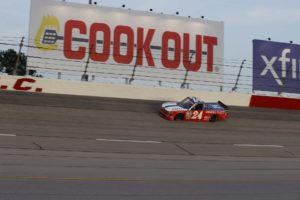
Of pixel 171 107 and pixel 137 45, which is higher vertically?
pixel 137 45

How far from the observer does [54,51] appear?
27.8 m

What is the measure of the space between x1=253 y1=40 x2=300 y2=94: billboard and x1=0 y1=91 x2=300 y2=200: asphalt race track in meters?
3.54

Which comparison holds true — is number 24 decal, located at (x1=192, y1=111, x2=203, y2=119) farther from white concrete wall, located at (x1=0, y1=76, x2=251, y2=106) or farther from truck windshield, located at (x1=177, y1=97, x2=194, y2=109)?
white concrete wall, located at (x1=0, y1=76, x2=251, y2=106)

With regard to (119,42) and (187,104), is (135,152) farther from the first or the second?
(119,42)

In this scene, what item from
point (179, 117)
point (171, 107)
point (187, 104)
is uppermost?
point (187, 104)

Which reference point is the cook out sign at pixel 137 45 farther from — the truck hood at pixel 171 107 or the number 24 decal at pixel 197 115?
the number 24 decal at pixel 197 115

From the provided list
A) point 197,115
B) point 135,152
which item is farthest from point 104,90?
point 135,152

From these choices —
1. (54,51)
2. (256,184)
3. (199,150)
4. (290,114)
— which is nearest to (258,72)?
(290,114)

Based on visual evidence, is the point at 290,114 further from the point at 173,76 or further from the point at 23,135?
the point at 23,135

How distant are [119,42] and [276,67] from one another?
31.7 feet

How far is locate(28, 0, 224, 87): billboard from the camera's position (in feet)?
91.5

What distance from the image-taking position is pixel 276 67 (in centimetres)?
3089

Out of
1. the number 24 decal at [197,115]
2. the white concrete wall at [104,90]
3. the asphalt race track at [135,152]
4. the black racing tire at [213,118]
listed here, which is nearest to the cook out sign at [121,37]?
the white concrete wall at [104,90]

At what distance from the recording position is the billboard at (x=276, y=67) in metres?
30.1
